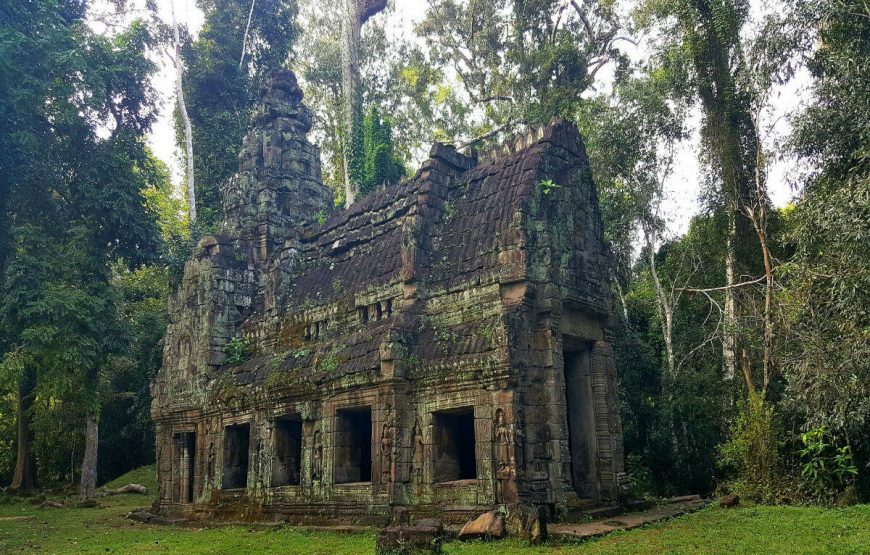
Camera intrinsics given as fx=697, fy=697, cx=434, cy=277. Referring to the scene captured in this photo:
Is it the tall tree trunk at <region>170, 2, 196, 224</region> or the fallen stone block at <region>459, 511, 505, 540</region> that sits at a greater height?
the tall tree trunk at <region>170, 2, 196, 224</region>

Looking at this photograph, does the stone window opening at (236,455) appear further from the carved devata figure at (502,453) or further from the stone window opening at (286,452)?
the carved devata figure at (502,453)

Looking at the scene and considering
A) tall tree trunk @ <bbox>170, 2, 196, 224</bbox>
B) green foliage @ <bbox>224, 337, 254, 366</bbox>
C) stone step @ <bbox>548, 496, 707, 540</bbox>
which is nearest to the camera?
stone step @ <bbox>548, 496, 707, 540</bbox>

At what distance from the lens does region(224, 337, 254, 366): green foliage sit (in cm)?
1585

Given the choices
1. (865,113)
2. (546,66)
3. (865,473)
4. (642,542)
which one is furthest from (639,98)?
(642,542)

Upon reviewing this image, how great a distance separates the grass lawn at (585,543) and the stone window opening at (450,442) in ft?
4.85

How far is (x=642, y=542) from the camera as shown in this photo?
8758 mm

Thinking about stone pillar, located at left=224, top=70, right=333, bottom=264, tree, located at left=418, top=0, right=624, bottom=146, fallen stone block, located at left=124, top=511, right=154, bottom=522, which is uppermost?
tree, located at left=418, top=0, right=624, bottom=146

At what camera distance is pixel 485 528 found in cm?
916

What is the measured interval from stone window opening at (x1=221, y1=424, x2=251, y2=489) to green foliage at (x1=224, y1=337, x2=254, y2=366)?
1.53m

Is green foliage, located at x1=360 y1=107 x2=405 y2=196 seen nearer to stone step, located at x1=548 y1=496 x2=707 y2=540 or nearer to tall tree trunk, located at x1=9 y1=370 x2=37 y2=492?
tall tree trunk, located at x1=9 y1=370 x2=37 y2=492

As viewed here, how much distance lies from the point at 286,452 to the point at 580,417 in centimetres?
584

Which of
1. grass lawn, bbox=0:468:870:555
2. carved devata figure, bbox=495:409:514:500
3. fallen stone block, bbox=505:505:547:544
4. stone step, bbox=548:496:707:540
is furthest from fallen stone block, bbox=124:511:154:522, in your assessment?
stone step, bbox=548:496:707:540

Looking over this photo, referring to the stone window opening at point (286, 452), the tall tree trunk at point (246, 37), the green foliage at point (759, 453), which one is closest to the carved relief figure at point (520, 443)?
the stone window opening at point (286, 452)

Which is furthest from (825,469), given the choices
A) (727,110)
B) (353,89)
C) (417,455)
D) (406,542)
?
(353,89)
